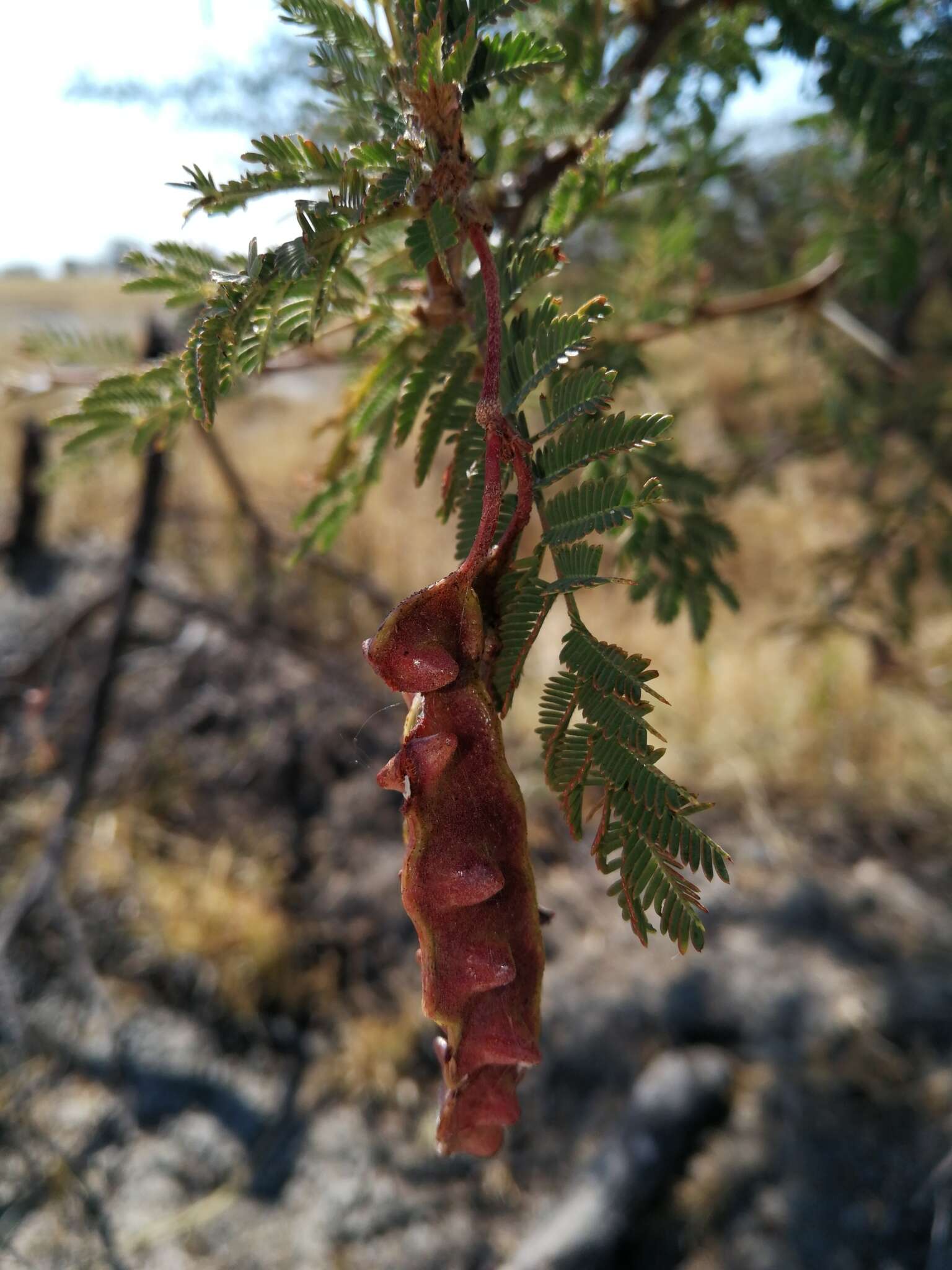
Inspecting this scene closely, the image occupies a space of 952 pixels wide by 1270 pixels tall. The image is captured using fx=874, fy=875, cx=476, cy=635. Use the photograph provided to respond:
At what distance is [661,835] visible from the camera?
22.4 inches

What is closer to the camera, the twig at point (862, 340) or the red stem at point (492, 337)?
the red stem at point (492, 337)

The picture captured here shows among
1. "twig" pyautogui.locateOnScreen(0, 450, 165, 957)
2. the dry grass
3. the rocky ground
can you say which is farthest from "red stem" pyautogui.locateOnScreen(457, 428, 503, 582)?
"twig" pyautogui.locateOnScreen(0, 450, 165, 957)

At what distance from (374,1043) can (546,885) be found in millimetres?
793

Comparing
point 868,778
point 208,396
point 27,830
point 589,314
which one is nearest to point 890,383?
point 868,778

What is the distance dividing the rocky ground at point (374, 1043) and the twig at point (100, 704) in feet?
0.52

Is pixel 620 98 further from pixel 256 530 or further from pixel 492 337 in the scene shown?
pixel 256 530

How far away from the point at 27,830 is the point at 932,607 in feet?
11.6

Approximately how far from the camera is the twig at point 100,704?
218cm

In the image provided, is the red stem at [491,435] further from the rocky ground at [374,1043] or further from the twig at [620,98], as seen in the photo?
the rocky ground at [374,1043]

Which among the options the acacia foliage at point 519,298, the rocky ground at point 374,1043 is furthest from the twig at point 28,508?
the acacia foliage at point 519,298

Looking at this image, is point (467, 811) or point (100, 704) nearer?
point (467, 811)

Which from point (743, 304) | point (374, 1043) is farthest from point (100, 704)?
point (743, 304)

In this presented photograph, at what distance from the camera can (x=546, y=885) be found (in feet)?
9.52

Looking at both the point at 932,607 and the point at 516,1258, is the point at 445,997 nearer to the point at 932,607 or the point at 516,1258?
the point at 516,1258
